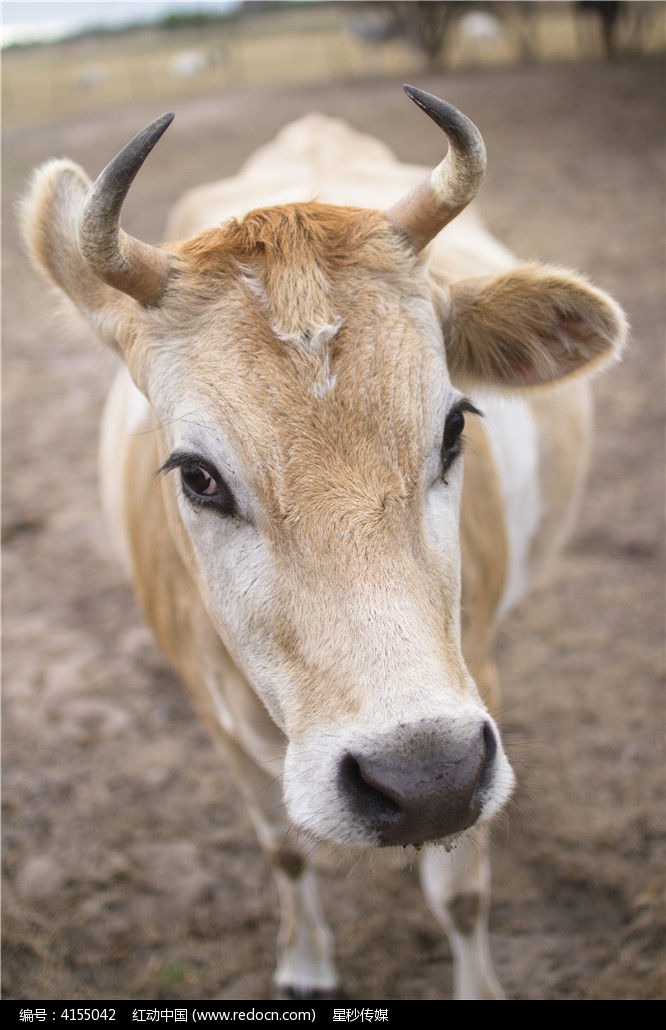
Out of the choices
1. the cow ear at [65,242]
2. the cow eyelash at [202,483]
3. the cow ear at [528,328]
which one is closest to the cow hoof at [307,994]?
the cow eyelash at [202,483]

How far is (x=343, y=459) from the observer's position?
1.67m

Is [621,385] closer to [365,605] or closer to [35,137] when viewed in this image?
[365,605]

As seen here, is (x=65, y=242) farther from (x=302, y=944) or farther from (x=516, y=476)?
(x=302, y=944)

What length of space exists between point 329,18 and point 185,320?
107 feet

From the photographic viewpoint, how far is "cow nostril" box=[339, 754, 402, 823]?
1.50 m

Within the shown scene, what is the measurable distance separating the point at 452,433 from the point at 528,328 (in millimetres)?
431

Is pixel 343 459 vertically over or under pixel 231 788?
over

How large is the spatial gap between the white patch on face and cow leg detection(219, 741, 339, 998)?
106 centimetres

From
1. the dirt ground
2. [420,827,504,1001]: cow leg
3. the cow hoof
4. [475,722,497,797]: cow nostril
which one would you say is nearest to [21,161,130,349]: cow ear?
Answer: the dirt ground

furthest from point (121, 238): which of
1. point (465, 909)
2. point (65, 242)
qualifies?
point (465, 909)

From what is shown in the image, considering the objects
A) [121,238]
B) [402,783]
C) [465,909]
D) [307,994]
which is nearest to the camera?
[402,783]

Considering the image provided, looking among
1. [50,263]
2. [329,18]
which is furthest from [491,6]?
[50,263]

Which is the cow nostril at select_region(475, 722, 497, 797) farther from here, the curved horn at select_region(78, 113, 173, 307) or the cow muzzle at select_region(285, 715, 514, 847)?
the curved horn at select_region(78, 113, 173, 307)

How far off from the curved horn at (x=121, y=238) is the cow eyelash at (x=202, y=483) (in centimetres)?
41
